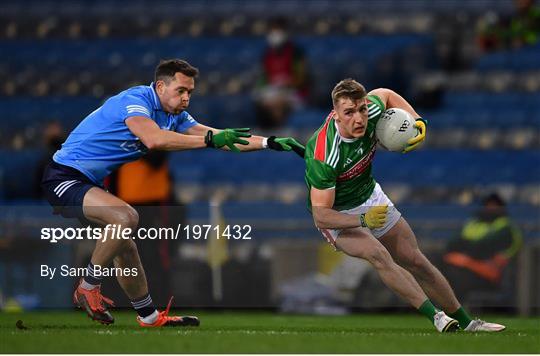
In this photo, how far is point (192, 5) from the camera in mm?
19672

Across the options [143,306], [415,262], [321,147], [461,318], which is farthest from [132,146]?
[461,318]

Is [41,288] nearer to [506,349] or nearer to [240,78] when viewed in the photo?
[506,349]

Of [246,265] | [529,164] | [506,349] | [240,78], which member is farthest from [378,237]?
[240,78]

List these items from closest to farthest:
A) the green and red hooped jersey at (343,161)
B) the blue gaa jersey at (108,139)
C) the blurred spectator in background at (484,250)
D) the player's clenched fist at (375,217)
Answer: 1. the player's clenched fist at (375,217)
2. the green and red hooped jersey at (343,161)
3. the blue gaa jersey at (108,139)
4. the blurred spectator in background at (484,250)

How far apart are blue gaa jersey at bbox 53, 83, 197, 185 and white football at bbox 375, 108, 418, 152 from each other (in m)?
1.54

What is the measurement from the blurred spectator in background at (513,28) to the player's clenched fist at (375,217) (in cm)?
911

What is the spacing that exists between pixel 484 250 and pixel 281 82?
509cm

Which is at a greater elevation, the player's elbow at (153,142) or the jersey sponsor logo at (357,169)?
the player's elbow at (153,142)

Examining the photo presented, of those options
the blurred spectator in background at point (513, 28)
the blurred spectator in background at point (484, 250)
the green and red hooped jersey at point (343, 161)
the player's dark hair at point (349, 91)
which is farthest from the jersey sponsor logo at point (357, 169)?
the blurred spectator in background at point (513, 28)

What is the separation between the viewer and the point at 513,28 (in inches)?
682

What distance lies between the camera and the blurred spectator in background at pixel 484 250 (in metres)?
12.6

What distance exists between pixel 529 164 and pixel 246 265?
14.9 feet

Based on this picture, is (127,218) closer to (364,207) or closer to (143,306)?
(143,306)

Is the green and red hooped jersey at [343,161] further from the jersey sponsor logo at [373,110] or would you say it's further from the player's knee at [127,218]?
the player's knee at [127,218]
